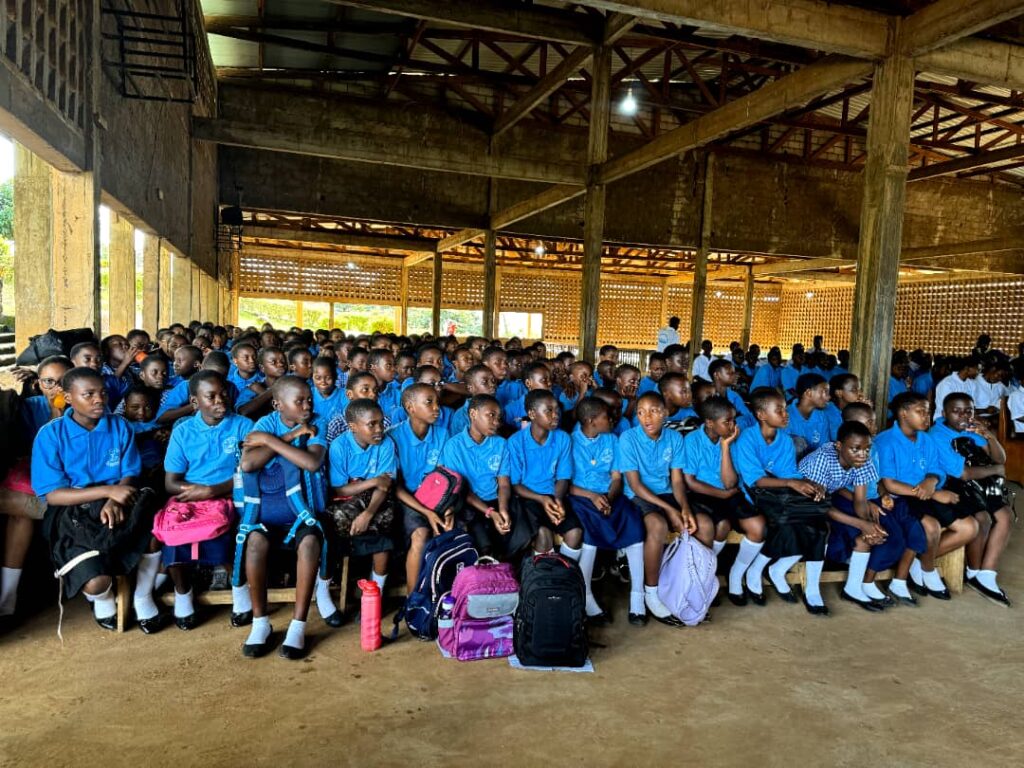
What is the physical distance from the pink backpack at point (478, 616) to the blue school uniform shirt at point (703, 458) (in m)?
1.53

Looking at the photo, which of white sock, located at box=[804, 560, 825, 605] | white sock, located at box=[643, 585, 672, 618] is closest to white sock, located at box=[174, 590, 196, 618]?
white sock, located at box=[643, 585, 672, 618]

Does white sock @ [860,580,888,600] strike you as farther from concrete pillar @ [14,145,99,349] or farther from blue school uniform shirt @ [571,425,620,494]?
concrete pillar @ [14,145,99,349]

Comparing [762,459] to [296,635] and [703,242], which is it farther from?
[703,242]

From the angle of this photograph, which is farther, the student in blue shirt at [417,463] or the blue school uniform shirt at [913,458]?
the blue school uniform shirt at [913,458]

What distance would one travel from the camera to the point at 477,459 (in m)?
4.00

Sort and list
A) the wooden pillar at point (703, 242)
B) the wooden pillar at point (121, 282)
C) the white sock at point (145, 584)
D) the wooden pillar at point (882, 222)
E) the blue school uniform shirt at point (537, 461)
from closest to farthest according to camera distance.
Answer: the white sock at point (145, 584) < the blue school uniform shirt at point (537, 461) < the wooden pillar at point (882, 222) < the wooden pillar at point (121, 282) < the wooden pillar at point (703, 242)

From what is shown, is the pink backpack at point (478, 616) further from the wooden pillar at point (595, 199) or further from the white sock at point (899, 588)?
the wooden pillar at point (595, 199)

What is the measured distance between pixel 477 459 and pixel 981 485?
364 centimetres

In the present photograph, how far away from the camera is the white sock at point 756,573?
427 cm

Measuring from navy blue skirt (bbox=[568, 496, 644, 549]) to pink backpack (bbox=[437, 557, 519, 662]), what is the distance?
0.73m

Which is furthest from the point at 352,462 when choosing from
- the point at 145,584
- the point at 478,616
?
the point at 145,584

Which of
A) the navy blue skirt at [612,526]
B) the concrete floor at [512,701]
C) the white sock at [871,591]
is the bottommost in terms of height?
the concrete floor at [512,701]

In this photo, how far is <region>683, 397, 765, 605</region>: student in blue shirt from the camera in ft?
13.7

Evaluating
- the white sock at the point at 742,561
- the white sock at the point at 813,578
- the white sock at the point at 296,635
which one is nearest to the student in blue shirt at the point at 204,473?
the white sock at the point at 296,635
